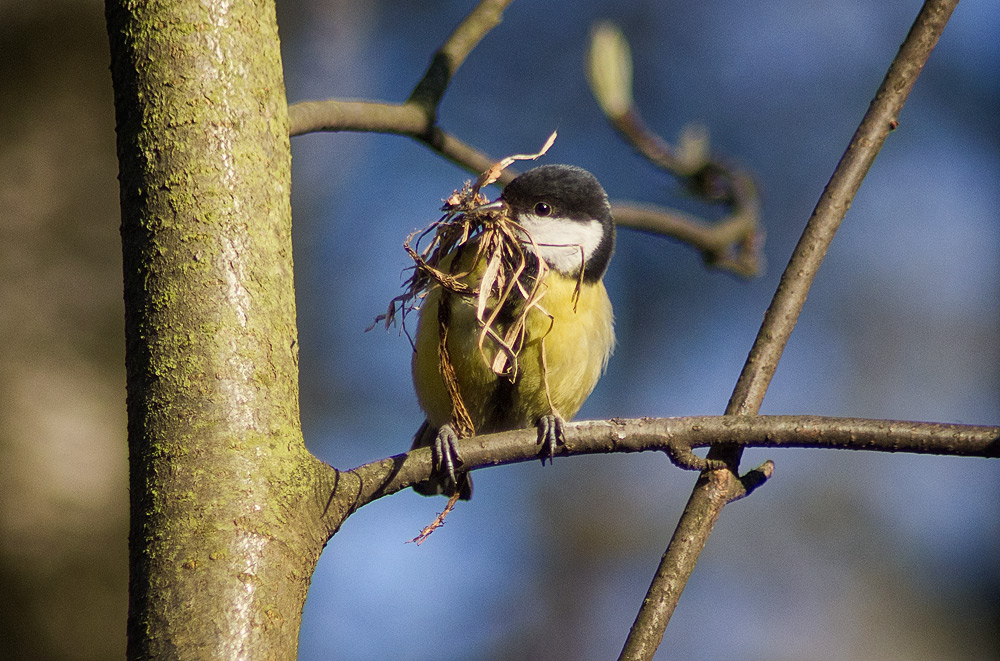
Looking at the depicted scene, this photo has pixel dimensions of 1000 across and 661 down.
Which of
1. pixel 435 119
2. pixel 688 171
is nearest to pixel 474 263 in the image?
pixel 435 119

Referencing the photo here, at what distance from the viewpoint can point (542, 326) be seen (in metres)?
2.07

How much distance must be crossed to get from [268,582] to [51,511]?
2365mm

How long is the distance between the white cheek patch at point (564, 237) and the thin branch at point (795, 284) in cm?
80

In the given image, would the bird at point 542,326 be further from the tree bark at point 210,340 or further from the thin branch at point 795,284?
the tree bark at point 210,340

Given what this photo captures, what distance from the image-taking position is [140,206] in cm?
108

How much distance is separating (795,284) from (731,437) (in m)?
0.33

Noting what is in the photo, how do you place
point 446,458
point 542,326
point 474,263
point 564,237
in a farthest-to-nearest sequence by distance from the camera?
point 564,237, point 542,326, point 474,263, point 446,458

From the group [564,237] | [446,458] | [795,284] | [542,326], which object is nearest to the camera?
[446,458]

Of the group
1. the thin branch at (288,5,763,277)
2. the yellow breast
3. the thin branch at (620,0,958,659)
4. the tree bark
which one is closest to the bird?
the yellow breast

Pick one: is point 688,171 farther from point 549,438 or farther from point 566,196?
point 549,438

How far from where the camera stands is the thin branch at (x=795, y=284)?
1.26m

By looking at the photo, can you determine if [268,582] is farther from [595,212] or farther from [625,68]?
[625,68]

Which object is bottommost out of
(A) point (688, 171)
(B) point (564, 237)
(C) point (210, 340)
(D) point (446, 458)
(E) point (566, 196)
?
(D) point (446, 458)

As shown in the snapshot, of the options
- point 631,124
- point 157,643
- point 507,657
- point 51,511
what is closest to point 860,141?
point 631,124
